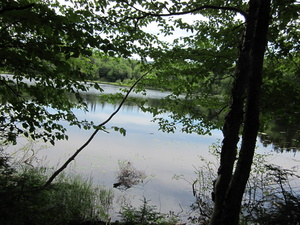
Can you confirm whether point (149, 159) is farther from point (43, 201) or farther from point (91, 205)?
point (43, 201)

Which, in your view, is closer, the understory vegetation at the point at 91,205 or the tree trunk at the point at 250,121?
the tree trunk at the point at 250,121

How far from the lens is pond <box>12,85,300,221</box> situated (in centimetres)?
720

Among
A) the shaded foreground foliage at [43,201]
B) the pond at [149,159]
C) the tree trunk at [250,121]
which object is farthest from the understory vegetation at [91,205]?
the tree trunk at [250,121]

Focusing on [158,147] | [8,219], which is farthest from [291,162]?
[8,219]

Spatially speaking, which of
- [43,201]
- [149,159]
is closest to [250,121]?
[43,201]

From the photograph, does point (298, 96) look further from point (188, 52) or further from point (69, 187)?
point (69, 187)

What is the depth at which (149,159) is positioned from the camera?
1030 centimetres

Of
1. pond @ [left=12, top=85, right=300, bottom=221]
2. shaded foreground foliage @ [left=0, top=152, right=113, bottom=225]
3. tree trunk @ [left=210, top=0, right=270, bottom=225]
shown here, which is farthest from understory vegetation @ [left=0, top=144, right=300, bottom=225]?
tree trunk @ [left=210, top=0, right=270, bottom=225]

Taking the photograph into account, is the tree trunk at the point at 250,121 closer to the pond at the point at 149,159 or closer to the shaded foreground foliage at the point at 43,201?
the shaded foreground foliage at the point at 43,201

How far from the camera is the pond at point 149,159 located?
7203 millimetres

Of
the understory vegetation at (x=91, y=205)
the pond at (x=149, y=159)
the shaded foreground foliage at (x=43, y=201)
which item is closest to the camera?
the shaded foreground foliage at (x=43, y=201)

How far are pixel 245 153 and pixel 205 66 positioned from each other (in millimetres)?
1787

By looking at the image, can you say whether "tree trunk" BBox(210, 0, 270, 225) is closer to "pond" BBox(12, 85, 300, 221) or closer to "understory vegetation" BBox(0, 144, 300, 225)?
"understory vegetation" BBox(0, 144, 300, 225)

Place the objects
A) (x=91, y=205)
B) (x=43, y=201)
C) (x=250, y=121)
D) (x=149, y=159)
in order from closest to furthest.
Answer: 1. (x=250, y=121)
2. (x=43, y=201)
3. (x=91, y=205)
4. (x=149, y=159)
